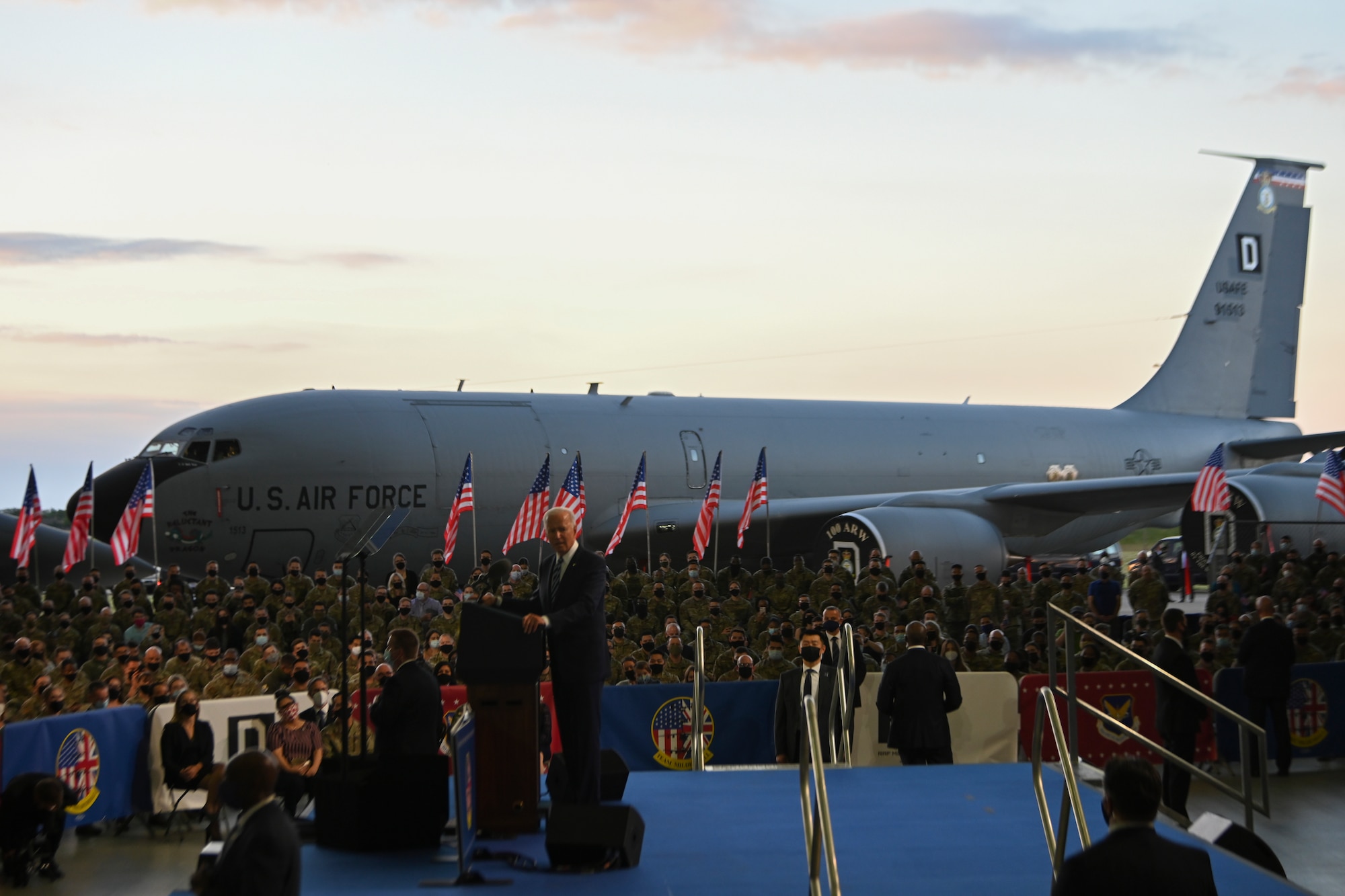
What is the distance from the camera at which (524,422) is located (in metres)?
20.0

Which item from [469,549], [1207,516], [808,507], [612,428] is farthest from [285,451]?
[1207,516]

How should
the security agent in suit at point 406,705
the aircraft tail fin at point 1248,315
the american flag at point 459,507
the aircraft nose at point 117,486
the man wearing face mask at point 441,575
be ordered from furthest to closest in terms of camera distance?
the aircraft tail fin at point 1248,315 < the american flag at point 459,507 < the aircraft nose at point 117,486 < the man wearing face mask at point 441,575 < the security agent in suit at point 406,705

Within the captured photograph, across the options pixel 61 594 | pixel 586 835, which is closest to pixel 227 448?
pixel 61 594

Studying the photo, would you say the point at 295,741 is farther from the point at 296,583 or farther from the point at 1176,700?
the point at 296,583

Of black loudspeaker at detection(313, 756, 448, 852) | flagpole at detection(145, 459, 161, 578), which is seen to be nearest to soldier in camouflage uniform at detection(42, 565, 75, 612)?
flagpole at detection(145, 459, 161, 578)

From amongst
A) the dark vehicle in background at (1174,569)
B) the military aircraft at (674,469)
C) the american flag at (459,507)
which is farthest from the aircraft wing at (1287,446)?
the american flag at (459,507)

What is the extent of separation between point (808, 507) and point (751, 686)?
400 inches

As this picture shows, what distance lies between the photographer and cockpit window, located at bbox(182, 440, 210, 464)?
1770cm

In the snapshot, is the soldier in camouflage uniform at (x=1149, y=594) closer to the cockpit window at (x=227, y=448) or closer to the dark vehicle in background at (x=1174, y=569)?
the dark vehicle in background at (x=1174, y=569)

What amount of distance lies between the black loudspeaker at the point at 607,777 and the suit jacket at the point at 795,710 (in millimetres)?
1750

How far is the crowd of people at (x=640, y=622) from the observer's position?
10.4m

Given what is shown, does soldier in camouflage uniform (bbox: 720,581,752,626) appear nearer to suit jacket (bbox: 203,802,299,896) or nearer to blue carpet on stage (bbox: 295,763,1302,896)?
blue carpet on stage (bbox: 295,763,1302,896)

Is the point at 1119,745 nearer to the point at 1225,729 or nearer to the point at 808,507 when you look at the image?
the point at 1225,729

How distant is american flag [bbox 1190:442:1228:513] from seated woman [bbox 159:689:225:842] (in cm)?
1422
